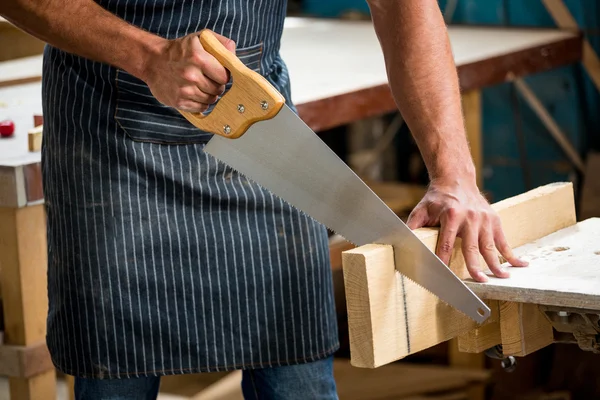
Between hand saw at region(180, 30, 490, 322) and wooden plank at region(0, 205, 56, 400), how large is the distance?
0.72 meters

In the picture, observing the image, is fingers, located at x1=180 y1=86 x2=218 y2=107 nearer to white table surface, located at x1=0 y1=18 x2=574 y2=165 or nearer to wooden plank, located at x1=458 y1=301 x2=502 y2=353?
wooden plank, located at x1=458 y1=301 x2=502 y2=353

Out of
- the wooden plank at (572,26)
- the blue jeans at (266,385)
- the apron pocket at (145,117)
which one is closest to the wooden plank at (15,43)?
the apron pocket at (145,117)

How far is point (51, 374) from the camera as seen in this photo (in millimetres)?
2277

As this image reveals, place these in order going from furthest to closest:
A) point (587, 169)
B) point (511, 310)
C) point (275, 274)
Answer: point (587, 169)
point (275, 274)
point (511, 310)

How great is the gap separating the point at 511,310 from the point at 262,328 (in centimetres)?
48

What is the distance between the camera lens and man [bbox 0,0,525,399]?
5.61 ft

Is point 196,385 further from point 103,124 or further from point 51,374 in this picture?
A: point 103,124

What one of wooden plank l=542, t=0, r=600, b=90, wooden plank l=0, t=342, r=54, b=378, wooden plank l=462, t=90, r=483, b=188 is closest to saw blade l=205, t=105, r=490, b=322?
wooden plank l=0, t=342, r=54, b=378

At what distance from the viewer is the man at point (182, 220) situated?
1710 millimetres

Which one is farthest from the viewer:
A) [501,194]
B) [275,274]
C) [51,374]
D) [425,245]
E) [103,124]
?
[501,194]

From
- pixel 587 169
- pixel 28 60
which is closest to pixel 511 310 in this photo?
pixel 28 60

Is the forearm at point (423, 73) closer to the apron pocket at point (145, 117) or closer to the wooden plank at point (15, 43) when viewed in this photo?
the apron pocket at point (145, 117)

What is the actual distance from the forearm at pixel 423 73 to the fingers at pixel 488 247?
0.17m

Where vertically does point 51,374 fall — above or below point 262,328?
below
